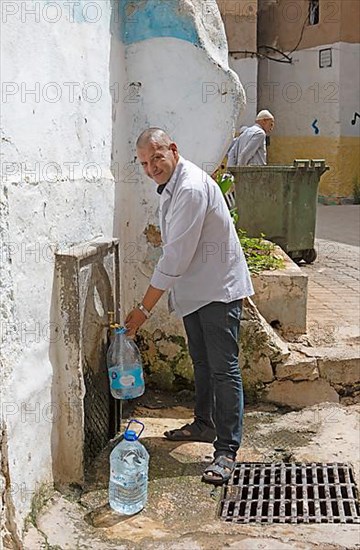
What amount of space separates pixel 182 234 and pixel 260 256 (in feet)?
7.55

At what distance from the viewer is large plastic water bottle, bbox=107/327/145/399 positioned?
3.76m

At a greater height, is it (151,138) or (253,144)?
(253,144)

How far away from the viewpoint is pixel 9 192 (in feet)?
8.85

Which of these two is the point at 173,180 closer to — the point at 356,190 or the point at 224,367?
the point at 224,367

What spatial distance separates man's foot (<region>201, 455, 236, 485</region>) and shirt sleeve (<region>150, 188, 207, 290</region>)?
0.95 m

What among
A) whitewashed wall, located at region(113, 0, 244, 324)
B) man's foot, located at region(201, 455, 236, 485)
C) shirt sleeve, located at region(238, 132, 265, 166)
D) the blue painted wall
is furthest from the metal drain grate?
shirt sleeve, located at region(238, 132, 265, 166)

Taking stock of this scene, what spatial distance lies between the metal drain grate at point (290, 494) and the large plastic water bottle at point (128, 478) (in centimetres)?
39

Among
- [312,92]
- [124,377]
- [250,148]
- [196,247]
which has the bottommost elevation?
[124,377]

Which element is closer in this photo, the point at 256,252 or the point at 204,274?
the point at 204,274

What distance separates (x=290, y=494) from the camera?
351 centimetres

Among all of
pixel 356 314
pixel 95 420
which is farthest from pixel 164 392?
pixel 356 314

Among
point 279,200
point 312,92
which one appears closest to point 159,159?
point 279,200

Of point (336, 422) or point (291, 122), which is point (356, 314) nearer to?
point (336, 422)

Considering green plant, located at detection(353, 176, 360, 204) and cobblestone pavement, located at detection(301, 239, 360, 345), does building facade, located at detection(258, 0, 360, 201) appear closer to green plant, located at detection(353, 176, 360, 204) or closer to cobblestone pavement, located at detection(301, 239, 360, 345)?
green plant, located at detection(353, 176, 360, 204)
